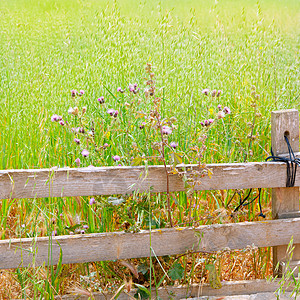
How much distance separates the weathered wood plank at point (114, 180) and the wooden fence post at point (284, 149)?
13 centimetres

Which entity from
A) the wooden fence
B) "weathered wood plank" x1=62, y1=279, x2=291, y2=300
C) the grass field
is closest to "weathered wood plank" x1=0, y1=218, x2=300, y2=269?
the wooden fence

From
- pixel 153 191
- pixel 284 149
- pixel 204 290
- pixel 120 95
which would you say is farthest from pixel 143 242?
pixel 120 95

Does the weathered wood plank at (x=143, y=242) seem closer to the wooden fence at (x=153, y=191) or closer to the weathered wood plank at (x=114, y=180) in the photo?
the wooden fence at (x=153, y=191)

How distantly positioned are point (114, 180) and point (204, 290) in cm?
84

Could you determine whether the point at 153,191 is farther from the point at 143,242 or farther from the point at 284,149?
the point at 284,149

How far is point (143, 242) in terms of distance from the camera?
2.10m

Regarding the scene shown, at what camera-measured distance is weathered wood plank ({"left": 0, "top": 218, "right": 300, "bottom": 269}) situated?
1989 mm

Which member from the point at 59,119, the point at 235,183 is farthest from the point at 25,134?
the point at 235,183

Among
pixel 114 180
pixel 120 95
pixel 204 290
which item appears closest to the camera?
pixel 114 180

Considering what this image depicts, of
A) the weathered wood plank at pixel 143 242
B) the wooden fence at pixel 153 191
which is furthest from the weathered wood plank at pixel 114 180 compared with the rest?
the weathered wood plank at pixel 143 242

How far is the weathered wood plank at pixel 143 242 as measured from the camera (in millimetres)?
1989

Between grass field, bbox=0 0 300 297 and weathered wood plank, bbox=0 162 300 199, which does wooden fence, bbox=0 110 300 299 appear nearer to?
weathered wood plank, bbox=0 162 300 199

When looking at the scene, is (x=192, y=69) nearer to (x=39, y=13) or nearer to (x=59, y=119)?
(x=59, y=119)

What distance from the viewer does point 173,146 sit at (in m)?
2.13
